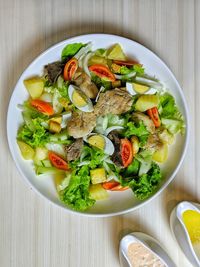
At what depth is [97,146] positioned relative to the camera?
146 cm

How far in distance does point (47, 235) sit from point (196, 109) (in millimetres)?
671

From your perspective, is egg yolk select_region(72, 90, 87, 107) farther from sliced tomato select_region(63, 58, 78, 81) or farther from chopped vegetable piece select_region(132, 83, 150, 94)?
chopped vegetable piece select_region(132, 83, 150, 94)

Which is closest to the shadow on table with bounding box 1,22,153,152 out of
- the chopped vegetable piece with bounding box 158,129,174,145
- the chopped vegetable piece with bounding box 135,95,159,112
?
the chopped vegetable piece with bounding box 135,95,159,112

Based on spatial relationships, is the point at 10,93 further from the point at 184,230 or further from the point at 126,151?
the point at 184,230

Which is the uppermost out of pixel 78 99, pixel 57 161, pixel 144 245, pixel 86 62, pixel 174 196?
pixel 86 62

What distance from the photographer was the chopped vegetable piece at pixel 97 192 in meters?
1.47

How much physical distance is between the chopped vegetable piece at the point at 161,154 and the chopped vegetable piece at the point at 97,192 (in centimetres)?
20

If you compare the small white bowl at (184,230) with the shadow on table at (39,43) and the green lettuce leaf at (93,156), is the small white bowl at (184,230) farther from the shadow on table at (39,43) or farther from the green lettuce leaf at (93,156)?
the shadow on table at (39,43)

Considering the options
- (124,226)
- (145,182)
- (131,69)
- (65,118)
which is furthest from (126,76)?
(124,226)

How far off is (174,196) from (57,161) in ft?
1.37

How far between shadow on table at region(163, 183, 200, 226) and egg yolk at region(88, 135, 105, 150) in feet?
0.91

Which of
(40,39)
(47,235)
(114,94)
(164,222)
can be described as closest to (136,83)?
(114,94)

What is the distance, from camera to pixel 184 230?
4.67ft

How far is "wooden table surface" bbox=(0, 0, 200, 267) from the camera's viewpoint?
1.49 meters
